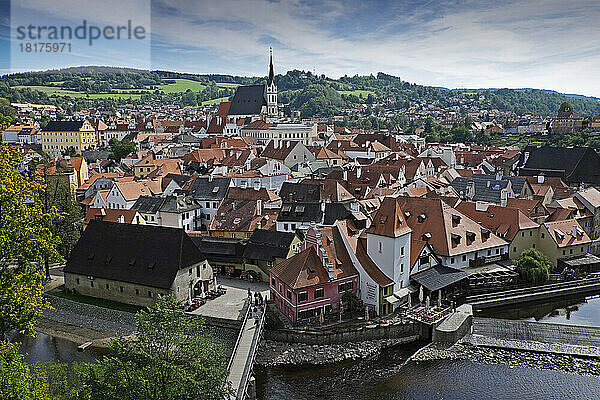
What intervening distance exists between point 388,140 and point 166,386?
303 feet

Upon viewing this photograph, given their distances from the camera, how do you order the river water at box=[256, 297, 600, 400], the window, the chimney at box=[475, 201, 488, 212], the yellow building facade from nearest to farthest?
the river water at box=[256, 297, 600, 400] → the window → the chimney at box=[475, 201, 488, 212] → the yellow building facade

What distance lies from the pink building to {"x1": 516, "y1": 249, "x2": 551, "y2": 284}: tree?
1336 cm

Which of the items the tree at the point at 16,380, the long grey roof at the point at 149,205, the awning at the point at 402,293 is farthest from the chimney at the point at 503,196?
the tree at the point at 16,380

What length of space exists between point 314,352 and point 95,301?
16.5m

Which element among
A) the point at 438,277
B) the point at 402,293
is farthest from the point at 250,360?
the point at 438,277

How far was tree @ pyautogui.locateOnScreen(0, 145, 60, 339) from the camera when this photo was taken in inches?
656

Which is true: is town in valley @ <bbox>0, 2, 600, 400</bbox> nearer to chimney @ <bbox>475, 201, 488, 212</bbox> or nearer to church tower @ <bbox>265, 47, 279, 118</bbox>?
chimney @ <bbox>475, 201, 488, 212</bbox>

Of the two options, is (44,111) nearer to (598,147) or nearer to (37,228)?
(598,147)

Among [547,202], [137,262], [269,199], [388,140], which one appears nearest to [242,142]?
[388,140]

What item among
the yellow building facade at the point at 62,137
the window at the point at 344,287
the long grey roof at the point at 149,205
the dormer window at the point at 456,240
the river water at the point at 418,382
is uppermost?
the yellow building facade at the point at 62,137

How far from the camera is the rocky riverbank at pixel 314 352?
94.1 feet

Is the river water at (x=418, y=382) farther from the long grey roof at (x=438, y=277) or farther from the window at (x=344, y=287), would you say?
the long grey roof at (x=438, y=277)

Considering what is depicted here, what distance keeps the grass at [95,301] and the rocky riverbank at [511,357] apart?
1853 centimetres

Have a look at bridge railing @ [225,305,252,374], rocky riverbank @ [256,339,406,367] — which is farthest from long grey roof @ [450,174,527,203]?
bridge railing @ [225,305,252,374]
